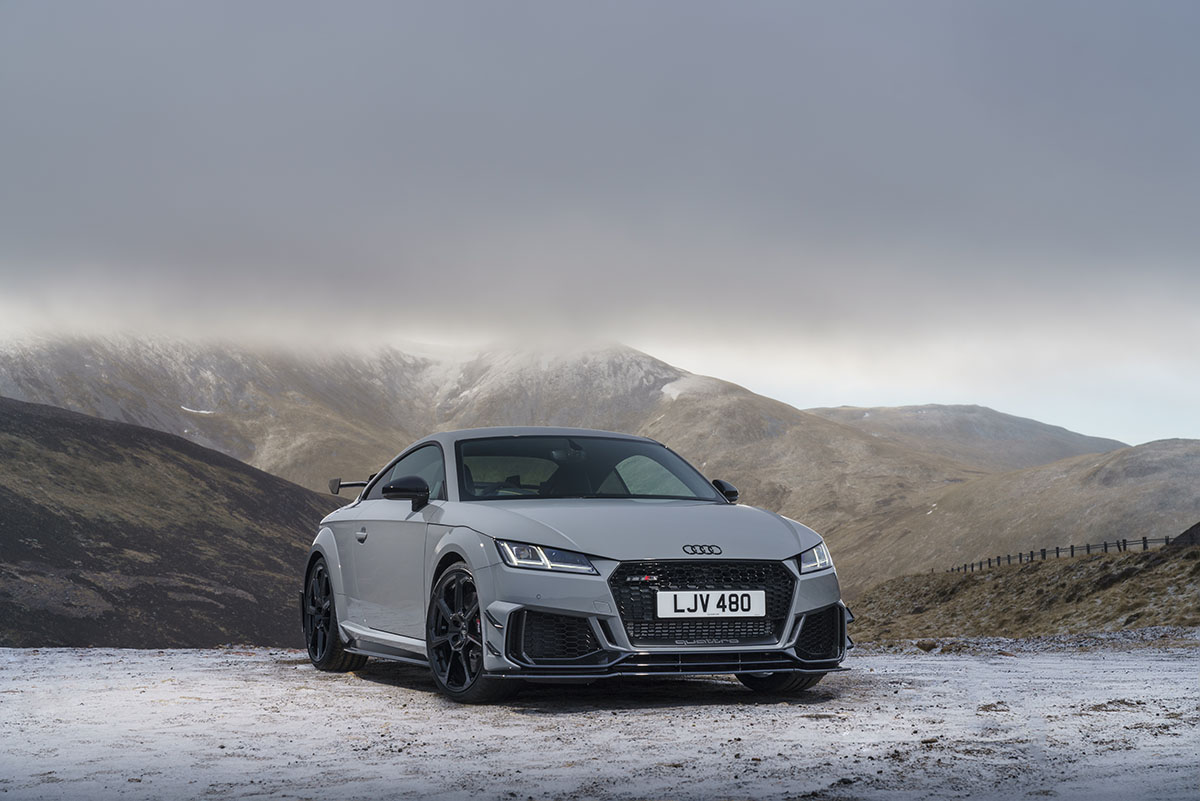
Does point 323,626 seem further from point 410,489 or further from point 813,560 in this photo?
point 813,560

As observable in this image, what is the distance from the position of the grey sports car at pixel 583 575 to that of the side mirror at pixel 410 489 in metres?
0.01

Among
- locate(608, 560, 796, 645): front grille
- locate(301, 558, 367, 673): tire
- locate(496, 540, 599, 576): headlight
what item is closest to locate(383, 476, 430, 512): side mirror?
locate(496, 540, 599, 576): headlight

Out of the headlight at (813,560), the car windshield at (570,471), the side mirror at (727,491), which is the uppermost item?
the car windshield at (570,471)

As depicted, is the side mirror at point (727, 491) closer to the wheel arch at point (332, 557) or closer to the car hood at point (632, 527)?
the car hood at point (632, 527)

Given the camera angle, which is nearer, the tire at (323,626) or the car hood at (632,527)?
the car hood at (632,527)

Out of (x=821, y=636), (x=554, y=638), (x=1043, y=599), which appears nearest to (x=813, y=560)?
(x=821, y=636)

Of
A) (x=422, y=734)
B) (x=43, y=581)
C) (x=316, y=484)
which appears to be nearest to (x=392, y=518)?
(x=422, y=734)

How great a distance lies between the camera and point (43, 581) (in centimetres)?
4638

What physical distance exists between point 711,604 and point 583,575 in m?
0.77

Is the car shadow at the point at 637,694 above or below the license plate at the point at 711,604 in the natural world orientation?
below

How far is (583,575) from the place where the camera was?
23.2 feet

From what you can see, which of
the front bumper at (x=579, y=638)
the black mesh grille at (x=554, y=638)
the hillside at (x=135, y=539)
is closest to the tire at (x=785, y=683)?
the front bumper at (x=579, y=638)

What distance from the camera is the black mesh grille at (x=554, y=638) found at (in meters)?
7.07

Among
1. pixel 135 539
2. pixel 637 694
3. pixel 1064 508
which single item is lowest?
pixel 637 694
